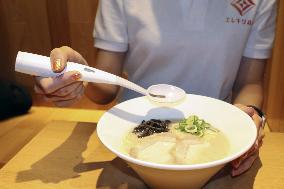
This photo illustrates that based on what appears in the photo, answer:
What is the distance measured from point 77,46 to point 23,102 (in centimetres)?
46

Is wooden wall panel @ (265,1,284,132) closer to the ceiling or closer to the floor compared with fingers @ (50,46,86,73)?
closer to the floor

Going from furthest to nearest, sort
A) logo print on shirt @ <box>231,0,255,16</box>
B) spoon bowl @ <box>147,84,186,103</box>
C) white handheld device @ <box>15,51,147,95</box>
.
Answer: logo print on shirt @ <box>231,0,255,16</box>, spoon bowl @ <box>147,84,186,103</box>, white handheld device @ <box>15,51,147,95</box>

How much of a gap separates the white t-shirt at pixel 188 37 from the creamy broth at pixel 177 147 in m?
0.35

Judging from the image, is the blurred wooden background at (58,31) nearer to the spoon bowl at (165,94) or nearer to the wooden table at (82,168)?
the wooden table at (82,168)

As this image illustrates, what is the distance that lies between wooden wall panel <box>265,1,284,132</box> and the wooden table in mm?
1129

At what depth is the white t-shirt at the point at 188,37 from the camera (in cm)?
107

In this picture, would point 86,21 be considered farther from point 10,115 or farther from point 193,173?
point 193,173

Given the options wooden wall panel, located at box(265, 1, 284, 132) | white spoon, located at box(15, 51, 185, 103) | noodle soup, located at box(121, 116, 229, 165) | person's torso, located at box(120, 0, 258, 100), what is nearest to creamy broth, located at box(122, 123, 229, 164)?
noodle soup, located at box(121, 116, 229, 165)

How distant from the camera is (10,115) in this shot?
2.12 m

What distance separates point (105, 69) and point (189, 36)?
0.28 metres

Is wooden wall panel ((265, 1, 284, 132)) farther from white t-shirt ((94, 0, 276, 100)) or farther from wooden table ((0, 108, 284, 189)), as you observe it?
wooden table ((0, 108, 284, 189))

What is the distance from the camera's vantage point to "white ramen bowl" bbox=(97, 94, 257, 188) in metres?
0.62

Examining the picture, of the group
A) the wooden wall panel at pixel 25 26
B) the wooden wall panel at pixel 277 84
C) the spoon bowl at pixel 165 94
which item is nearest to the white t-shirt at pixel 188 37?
the spoon bowl at pixel 165 94

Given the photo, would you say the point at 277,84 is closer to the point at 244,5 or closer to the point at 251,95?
the point at 251,95
